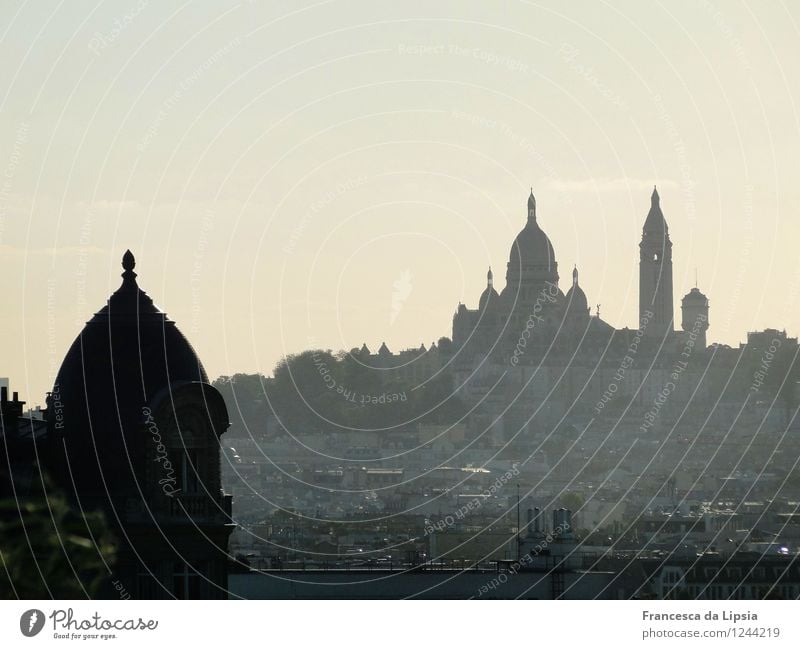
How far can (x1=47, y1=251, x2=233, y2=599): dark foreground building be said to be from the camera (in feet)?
67.2

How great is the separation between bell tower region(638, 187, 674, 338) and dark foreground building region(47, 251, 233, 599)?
4883 inches

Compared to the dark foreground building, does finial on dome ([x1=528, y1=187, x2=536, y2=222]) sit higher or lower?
higher

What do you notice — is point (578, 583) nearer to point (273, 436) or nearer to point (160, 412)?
point (160, 412)

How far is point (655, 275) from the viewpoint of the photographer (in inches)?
5891

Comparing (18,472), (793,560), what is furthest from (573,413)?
(18,472)

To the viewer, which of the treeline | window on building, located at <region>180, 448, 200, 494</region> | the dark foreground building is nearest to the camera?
the dark foreground building

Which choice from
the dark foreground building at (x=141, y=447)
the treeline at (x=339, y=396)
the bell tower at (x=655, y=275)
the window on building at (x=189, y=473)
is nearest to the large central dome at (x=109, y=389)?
the dark foreground building at (x=141, y=447)

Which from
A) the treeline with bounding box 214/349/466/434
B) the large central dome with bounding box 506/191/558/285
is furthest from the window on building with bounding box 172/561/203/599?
the large central dome with bounding box 506/191/558/285

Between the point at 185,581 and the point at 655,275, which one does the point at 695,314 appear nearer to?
the point at 655,275
